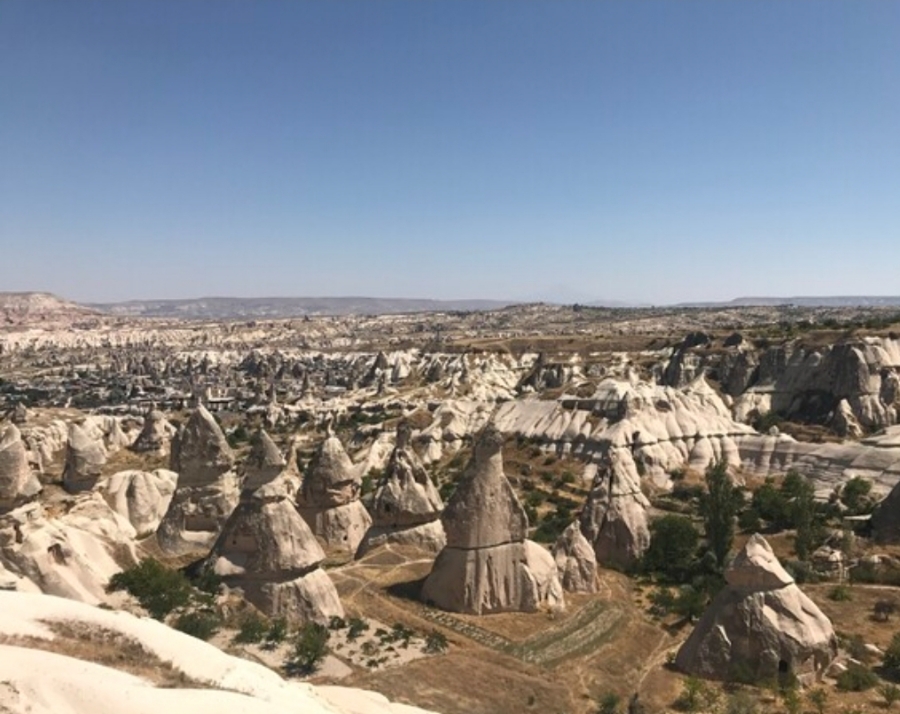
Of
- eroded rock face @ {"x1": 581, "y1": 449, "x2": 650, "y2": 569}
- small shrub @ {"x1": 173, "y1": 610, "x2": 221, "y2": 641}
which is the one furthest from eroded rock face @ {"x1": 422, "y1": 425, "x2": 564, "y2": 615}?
eroded rock face @ {"x1": 581, "y1": 449, "x2": 650, "y2": 569}

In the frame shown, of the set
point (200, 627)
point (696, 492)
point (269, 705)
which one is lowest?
point (696, 492)

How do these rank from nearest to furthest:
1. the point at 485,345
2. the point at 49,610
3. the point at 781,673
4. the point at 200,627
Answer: the point at 49,610 < the point at 200,627 < the point at 781,673 < the point at 485,345

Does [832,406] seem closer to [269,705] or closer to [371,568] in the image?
[371,568]

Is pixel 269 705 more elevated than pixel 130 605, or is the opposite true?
pixel 269 705

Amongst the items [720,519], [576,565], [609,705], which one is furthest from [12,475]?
[720,519]

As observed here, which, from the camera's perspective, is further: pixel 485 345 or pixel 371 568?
pixel 485 345

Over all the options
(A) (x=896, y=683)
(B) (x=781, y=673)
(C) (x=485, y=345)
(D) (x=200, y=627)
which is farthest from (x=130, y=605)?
(C) (x=485, y=345)
